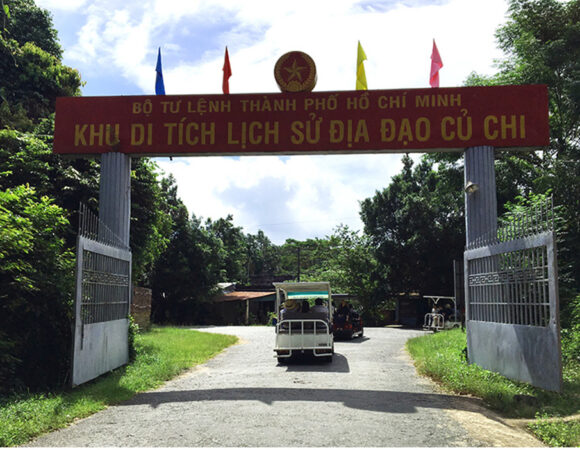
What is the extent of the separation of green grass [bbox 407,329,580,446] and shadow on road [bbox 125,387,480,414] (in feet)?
1.69

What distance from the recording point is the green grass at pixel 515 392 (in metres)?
6.94

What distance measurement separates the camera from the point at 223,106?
39.7ft

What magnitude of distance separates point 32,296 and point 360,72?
26.5ft

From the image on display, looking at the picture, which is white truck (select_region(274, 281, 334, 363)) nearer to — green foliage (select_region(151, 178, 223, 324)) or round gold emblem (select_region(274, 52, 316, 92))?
round gold emblem (select_region(274, 52, 316, 92))

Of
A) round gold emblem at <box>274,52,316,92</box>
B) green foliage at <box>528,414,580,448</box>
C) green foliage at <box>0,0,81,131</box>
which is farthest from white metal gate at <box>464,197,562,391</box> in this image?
green foliage at <box>0,0,81,131</box>

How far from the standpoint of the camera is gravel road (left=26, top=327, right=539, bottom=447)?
6484 mm

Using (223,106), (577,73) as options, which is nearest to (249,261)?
(577,73)

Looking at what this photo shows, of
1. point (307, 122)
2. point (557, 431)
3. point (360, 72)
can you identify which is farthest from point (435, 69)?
point (557, 431)

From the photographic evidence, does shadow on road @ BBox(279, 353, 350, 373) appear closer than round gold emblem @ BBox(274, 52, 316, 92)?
No

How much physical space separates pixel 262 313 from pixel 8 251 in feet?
139

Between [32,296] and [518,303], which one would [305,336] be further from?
[32,296]

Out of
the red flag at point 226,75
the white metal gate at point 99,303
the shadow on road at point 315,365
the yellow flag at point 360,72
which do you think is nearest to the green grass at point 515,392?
the shadow on road at point 315,365

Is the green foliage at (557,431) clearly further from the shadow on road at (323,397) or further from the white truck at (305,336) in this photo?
the white truck at (305,336)

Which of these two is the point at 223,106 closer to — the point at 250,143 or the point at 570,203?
the point at 250,143
